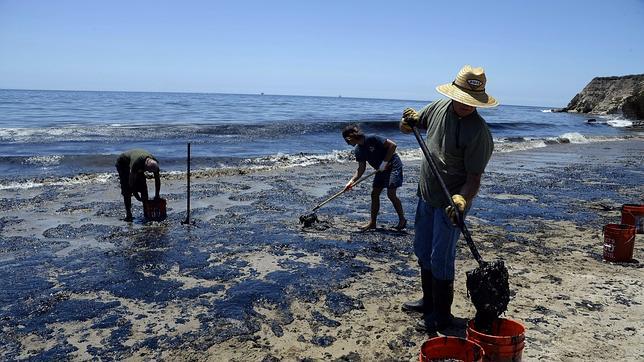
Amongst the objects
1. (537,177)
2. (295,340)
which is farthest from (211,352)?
(537,177)

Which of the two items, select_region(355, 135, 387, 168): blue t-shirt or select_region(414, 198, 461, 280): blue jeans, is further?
select_region(355, 135, 387, 168): blue t-shirt

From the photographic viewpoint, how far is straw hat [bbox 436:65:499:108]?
3662 millimetres

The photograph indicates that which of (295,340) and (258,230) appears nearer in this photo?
(295,340)

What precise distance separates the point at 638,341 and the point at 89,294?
4989 millimetres

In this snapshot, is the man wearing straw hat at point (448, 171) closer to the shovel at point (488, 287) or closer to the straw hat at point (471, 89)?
the straw hat at point (471, 89)

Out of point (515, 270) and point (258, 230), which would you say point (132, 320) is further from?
point (515, 270)

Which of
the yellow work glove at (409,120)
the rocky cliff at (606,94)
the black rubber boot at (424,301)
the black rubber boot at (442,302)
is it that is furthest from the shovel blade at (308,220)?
the rocky cliff at (606,94)

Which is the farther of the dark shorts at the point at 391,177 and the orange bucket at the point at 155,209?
the orange bucket at the point at 155,209

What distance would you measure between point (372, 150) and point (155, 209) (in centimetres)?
359

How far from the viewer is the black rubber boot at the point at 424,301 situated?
438 cm

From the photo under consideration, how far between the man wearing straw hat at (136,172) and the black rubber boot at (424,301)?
485 centimetres

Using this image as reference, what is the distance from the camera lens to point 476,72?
3.79m

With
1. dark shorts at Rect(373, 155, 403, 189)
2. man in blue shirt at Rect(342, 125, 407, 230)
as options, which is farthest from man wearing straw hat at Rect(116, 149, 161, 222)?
dark shorts at Rect(373, 155, 403, 189)

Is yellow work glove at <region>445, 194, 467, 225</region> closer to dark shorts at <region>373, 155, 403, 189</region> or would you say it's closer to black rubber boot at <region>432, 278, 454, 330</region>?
black rubber boot at <region>432, 278, 454, 330</region>
